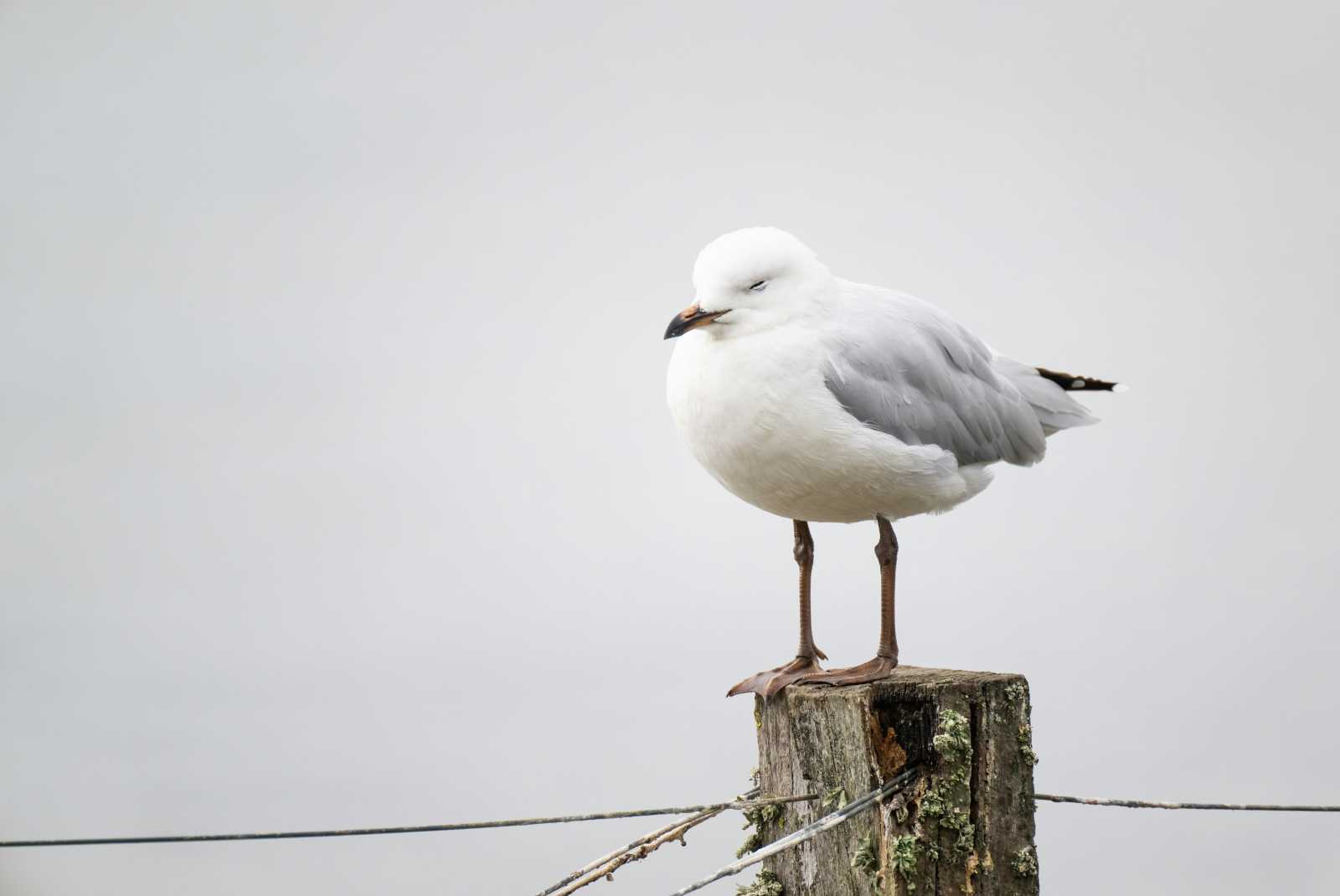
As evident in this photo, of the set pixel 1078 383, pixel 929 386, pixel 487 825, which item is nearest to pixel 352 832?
pixel 487 825

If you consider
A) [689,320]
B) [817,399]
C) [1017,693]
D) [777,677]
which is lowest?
[1017,693]

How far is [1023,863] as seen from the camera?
3838mm

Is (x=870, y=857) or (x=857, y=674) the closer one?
(x=870, y=857)

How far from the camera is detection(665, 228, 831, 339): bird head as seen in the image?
461 centimetres

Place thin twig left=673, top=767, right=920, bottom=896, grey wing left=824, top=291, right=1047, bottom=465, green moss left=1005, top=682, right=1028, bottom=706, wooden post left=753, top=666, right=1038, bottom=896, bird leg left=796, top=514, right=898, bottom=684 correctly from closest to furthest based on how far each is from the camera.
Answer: thin twig left=673, top=767, right=920, bottom=896 → wooden post left=753, top=666, right=1038, bottom=896 → green moss left=1005, top=682, right=1028, bottom=706 → bird leg left=796, top=514, right=898, bottom=684 → grey wing left=824, top=291, right=1047, bottom=465

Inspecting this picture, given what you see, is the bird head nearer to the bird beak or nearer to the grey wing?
the bird beak

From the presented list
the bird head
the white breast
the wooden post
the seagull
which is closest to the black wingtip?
the seagull

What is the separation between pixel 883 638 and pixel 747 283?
1.28m

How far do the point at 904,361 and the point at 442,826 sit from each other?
2.21 meters

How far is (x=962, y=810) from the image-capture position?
3797mm

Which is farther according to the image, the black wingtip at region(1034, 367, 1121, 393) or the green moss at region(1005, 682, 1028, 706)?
the black wingtip at region(1034, 367, 1121, 393)

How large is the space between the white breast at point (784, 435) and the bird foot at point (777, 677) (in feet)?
1.70

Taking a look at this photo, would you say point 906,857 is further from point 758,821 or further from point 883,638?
point 883,638

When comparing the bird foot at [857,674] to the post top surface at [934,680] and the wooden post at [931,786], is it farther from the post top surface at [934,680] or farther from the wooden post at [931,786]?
the wooden post at [931,786]
